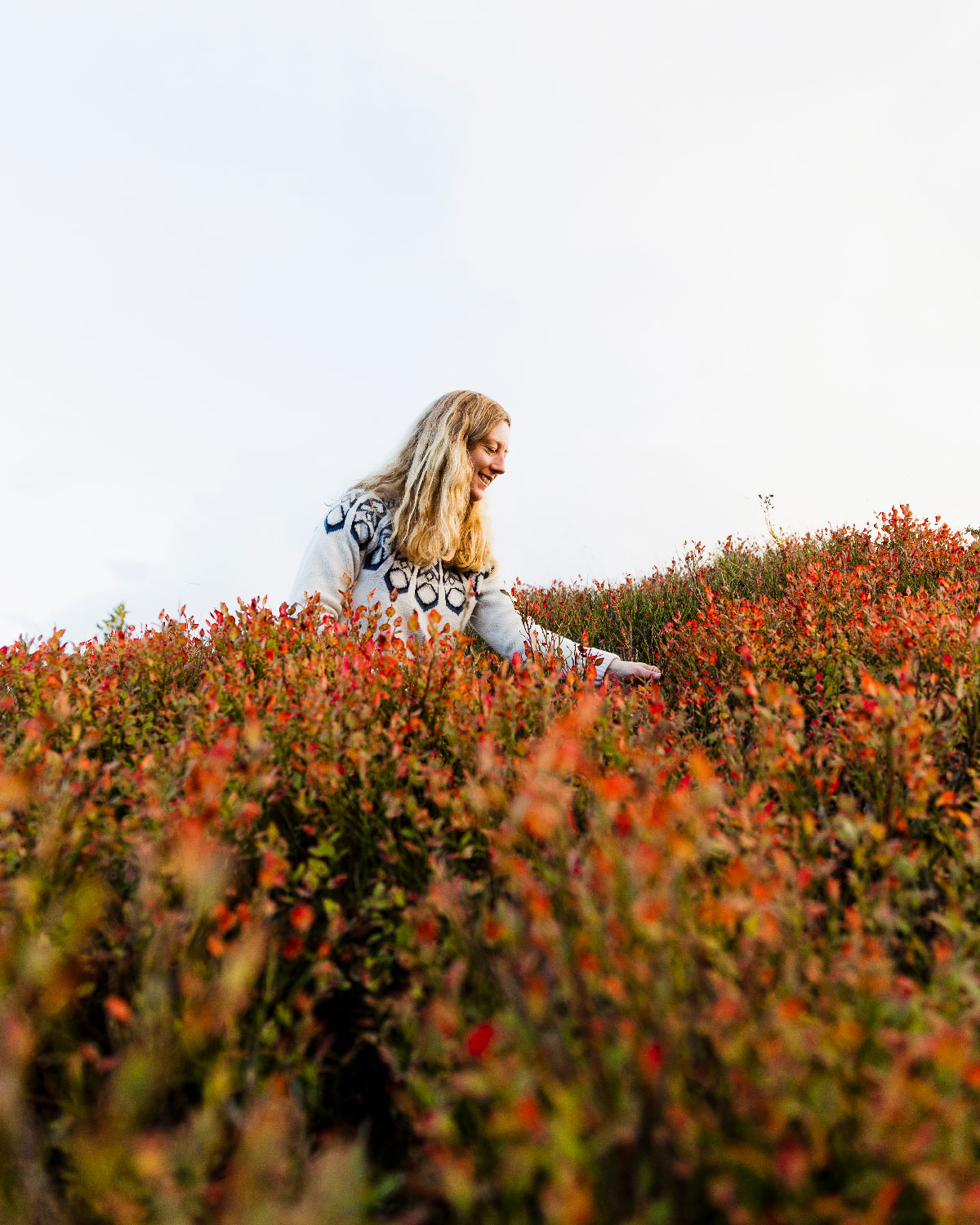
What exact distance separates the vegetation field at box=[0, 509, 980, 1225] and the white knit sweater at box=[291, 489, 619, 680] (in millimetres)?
1409

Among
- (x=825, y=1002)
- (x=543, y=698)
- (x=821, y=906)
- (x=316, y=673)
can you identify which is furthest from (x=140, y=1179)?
(x=316, y=673)

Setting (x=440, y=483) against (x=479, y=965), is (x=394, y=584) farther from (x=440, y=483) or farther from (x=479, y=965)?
(x=479, y=965)

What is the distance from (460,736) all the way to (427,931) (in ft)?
3.16

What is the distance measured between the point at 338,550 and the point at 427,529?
53 centimetres

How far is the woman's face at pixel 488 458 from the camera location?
4609 mm

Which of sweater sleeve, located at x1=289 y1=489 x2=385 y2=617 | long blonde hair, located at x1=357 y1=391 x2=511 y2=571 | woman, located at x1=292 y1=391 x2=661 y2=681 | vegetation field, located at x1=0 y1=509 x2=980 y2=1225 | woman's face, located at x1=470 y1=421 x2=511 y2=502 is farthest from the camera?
woman's face, located at x1=470 y1=421 x2=511 y2=502

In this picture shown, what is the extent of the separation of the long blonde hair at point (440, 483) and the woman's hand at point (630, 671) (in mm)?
1269

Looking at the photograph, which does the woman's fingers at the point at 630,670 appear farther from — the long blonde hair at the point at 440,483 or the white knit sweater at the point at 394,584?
the long blonde hair at the point at 440,483

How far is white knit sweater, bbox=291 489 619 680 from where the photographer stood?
423 cm

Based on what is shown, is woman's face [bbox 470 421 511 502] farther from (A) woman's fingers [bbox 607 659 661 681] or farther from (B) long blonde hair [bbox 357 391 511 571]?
(A) woman's fingers [bbox 607 659 661 681]

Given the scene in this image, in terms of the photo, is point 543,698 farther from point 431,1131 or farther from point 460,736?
point 431,1131

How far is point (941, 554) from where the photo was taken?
211 inches

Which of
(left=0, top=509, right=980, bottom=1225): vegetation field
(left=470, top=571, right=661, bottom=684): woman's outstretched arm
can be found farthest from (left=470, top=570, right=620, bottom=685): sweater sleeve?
(left=0, top=509, right=980, bottom=1225): vegetation field

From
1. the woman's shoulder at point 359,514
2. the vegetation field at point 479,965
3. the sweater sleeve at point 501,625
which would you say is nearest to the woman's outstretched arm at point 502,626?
the sweater sleeve at point 501,625
